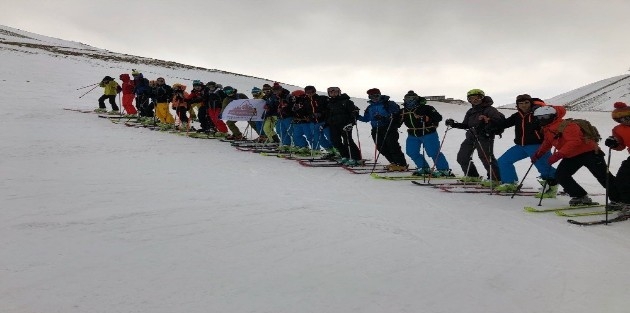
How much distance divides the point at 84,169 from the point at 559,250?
24.6 feet

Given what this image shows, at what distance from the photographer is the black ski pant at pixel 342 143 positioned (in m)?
11.8

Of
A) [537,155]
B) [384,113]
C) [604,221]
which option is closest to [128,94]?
[384,113]

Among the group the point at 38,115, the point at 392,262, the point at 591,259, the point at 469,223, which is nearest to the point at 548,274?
the point at 591,259

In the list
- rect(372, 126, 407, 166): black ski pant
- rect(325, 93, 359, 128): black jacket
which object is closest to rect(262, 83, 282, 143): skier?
rect(325, 93, 359, 128): black jacket

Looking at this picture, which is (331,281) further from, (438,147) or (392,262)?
(438,147)

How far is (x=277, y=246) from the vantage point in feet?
15.6

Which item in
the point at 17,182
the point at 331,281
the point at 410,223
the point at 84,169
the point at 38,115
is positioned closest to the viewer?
the point at 331,281

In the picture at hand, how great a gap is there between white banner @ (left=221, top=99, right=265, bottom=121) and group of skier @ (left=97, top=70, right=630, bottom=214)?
0.23 m

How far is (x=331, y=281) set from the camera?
12.9ft

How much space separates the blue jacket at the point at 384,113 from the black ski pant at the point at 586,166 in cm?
400

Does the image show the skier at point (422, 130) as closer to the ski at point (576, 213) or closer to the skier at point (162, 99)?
the ski at point (576, 213)

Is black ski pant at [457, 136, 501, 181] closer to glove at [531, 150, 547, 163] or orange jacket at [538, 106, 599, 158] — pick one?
glove at [531, 150, 547, 163]

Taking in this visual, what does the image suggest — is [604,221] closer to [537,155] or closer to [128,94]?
[537,155]

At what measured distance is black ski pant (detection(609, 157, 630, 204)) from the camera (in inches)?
266
